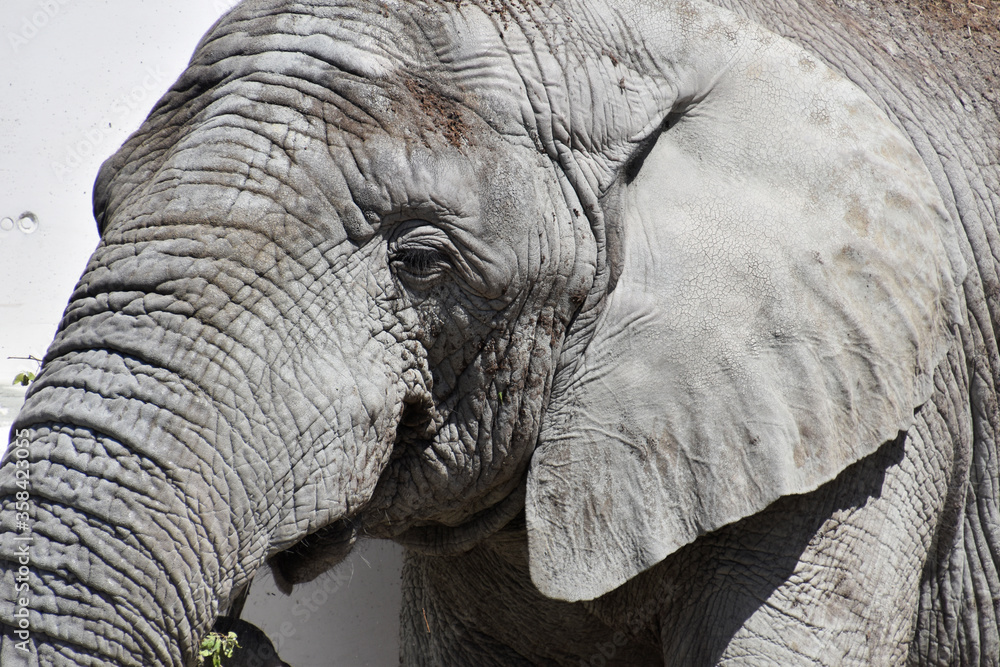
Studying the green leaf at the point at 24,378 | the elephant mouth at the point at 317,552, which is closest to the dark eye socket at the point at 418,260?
the elephant mouth at the point at 317,552

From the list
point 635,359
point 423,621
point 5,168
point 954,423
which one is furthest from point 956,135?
point 5,168

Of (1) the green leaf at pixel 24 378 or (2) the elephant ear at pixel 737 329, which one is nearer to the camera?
(2) the elephant ear at pixel 737 329

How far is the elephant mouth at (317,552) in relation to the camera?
7.50 feet

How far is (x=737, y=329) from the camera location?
2.31 meters

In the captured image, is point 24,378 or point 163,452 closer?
point 163,452

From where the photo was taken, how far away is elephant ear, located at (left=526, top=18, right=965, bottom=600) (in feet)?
7.57

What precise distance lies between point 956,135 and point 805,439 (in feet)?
3.73

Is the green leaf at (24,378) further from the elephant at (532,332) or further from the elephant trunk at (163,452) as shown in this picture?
the elephant trunk at (163,452)

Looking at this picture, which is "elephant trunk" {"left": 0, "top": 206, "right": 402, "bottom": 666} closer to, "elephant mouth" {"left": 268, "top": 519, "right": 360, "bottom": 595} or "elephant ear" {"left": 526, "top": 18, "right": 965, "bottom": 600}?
"elephant mouth" {"left": 268, "top": 519, "right": 360, "bottom": 595}

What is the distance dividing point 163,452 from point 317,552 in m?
0.59

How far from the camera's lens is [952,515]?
111 inches

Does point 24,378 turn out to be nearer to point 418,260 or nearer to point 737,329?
point 418,260

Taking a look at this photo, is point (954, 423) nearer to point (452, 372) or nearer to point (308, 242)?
point (452, 372)

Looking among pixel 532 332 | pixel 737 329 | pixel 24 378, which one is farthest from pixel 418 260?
pixel 24 378
